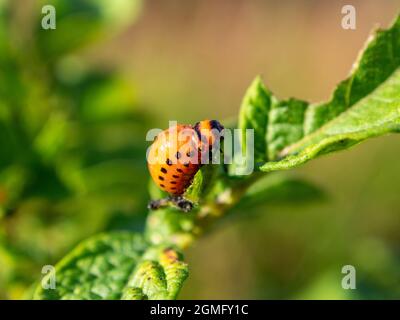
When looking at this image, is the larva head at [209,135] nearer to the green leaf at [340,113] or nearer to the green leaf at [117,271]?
the green leaf at [340,113]

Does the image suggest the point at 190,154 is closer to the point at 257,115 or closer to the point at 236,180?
the point at 236,180

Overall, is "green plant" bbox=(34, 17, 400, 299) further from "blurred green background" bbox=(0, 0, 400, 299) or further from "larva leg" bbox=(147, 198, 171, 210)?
"blurred green background" bbox=(0, 0, 400, 299)

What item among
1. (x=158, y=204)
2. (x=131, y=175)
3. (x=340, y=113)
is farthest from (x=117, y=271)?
(x=131, y=175)

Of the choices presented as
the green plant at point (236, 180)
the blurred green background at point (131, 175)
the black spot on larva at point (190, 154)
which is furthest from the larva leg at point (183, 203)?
the blurred green background at point (131, 175)

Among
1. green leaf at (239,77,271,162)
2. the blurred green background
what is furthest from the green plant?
the blurred green background

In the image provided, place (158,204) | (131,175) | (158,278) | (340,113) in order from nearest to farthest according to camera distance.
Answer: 1. (158,278)
2. (340,113)
3. (158,204)
4. (131,175)

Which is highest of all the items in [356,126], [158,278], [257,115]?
[257,115]
